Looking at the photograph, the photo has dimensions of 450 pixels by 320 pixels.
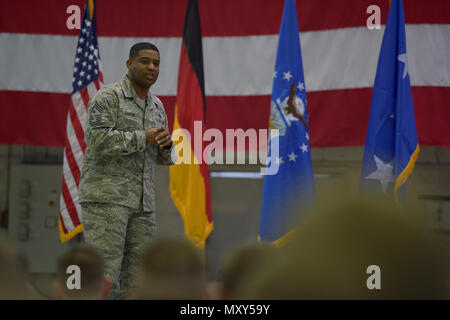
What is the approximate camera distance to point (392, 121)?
3.82 m

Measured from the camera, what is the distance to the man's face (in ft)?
9.31

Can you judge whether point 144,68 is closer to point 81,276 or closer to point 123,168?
point 123,168

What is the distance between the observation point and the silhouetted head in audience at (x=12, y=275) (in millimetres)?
971

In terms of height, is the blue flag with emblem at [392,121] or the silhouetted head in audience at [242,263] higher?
the blue flag with emblem at [392,121]

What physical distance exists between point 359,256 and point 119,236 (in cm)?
202

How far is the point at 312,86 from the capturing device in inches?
175

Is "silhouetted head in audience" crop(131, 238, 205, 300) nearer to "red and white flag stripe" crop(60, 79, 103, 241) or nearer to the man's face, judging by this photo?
the man's face

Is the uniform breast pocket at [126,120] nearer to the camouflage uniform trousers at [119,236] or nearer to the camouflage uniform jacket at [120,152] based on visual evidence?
the camouflage uniform jacket at [120,152]

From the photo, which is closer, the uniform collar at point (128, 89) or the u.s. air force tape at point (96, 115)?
the u.s. air force tape at point (96, 115)

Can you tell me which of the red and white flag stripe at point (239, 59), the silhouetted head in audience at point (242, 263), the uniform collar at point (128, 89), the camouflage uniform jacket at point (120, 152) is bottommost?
the silhouetted head in audience at point (242, 263)

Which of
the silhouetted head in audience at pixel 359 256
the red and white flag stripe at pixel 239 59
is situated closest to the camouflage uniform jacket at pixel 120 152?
the red and white flag stripe at pixel 239 59

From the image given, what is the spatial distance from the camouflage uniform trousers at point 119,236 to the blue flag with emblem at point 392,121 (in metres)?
1.61

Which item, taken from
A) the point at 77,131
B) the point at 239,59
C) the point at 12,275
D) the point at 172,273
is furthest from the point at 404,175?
the point at 12,275

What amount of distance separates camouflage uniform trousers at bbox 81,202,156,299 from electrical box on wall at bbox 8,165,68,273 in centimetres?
242
